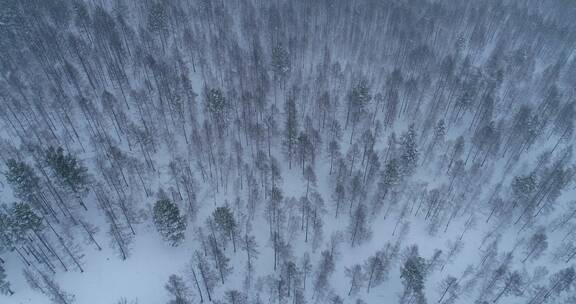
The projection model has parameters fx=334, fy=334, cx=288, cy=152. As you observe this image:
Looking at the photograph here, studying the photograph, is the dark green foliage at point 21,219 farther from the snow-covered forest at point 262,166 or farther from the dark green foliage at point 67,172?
the dark green foliage at point 67,172

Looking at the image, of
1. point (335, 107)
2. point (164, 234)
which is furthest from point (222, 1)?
point (164, 234)

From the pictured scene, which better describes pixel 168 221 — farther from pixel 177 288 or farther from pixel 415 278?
pixel 415 278

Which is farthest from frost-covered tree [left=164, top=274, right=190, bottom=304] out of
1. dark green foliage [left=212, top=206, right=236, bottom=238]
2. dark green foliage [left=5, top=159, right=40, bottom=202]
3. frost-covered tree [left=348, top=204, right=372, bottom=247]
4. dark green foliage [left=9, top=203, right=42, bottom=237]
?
frost-covered tree [left=348, top=204, right=372, bottom=247]

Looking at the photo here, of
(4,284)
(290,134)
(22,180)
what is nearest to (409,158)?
(290,134)

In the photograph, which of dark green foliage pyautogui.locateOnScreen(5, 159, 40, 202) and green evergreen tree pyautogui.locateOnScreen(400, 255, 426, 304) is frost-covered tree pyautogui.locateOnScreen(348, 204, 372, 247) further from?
dark green foliage pyautogui.locateOnScreen(5, 159, 40, 202)

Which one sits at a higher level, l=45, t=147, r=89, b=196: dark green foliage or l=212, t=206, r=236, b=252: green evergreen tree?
l=45, t=147, r=89, b=196: dark green foliage

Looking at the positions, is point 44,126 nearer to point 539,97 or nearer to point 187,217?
point 187,217
